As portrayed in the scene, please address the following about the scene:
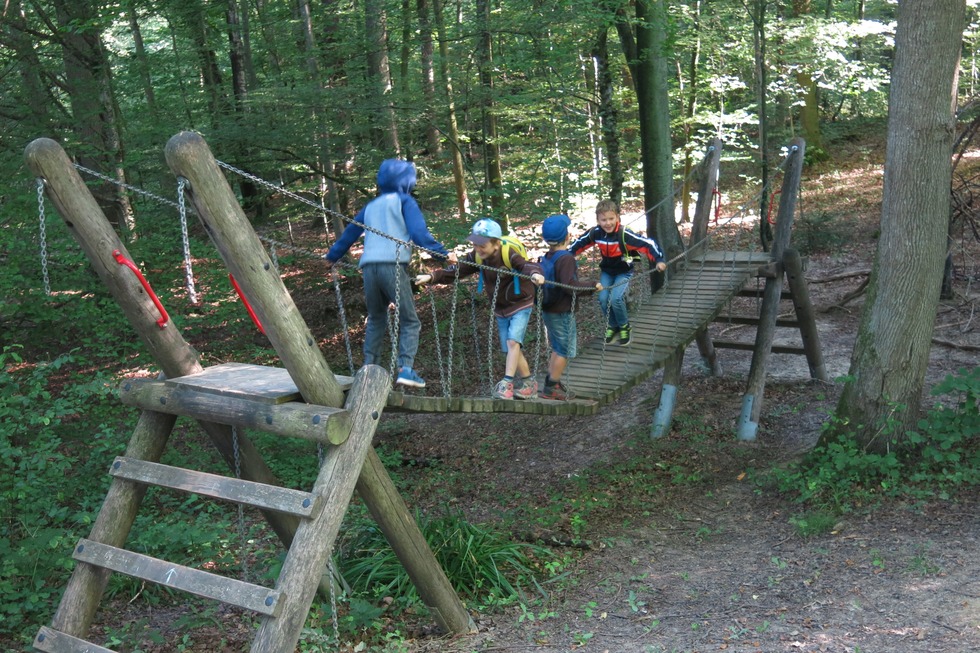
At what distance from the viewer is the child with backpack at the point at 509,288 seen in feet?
18.1

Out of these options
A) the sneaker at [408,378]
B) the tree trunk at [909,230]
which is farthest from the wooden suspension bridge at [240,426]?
the tree trunk at [909,230]

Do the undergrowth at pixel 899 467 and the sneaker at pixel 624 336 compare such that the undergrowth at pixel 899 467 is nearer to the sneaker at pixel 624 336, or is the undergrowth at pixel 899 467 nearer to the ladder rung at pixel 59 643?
the sneaker at pixel 624 336

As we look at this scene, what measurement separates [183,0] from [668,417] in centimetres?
786

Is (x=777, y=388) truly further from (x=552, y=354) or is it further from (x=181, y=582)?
(x=181, y=582)

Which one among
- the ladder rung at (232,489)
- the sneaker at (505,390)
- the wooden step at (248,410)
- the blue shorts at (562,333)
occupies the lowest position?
the sneaker at (505,390)

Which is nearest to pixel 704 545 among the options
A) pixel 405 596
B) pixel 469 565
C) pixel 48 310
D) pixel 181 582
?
pixel 469 565

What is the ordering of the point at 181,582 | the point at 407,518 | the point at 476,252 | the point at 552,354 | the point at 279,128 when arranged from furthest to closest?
the point at 279,128 < the point at 552,354 < the point at 476,252 < the point at 407,518 < the point at 181,582

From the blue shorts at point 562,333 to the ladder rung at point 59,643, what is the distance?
11.4 feet

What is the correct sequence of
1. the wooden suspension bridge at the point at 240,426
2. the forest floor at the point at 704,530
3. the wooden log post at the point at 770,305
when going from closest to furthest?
the wooden suspension bridge at the point at 240,426 < the forest floor at the point at 704,530 < the wooden log post at the point at 770,305

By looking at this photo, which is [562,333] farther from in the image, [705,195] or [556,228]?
[705,195]

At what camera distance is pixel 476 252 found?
5.67 m

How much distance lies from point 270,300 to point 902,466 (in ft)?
14.7

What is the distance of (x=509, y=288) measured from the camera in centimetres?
577

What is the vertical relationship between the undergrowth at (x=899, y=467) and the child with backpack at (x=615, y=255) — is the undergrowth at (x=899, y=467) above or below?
below
